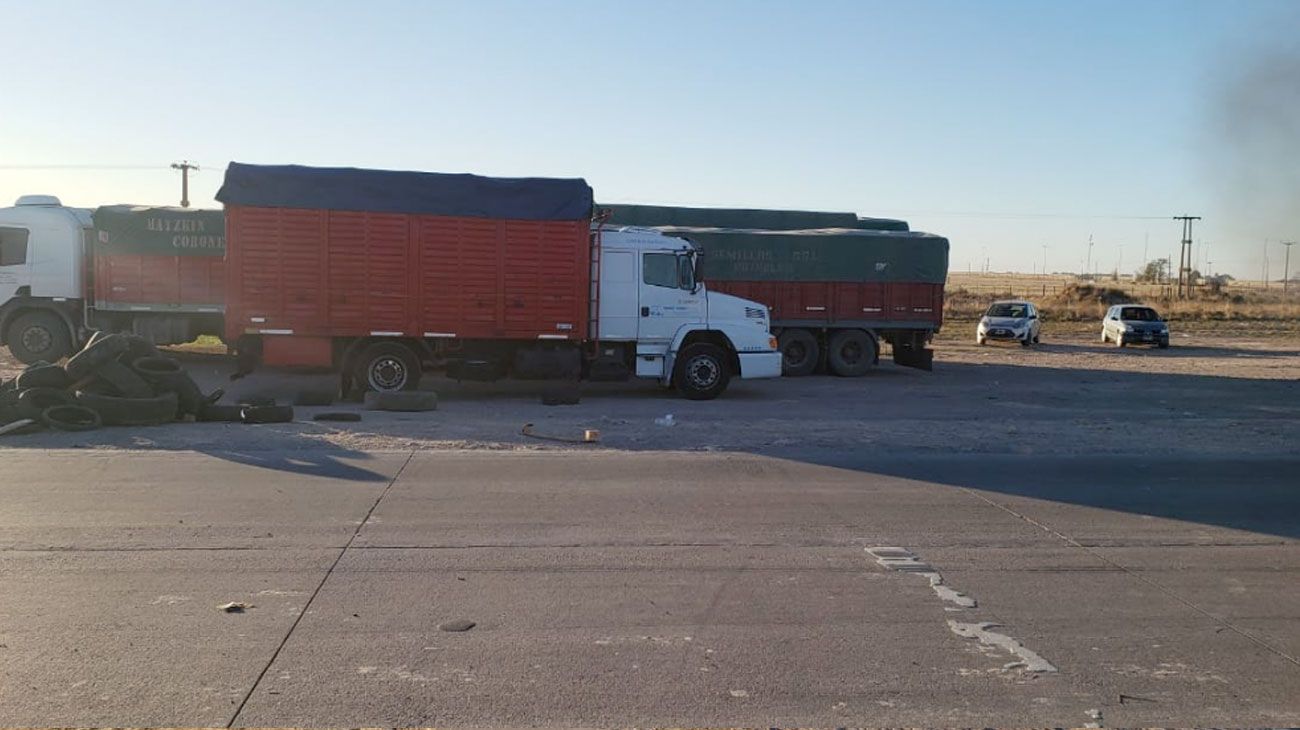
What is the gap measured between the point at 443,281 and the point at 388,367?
1.70m

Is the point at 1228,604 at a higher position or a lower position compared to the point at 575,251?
lower

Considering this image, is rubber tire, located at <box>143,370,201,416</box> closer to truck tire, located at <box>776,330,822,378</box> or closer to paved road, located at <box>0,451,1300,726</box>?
paved road, located at <box>0,451,1300,726</box>

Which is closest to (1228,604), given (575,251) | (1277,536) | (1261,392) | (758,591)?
(1277,536)

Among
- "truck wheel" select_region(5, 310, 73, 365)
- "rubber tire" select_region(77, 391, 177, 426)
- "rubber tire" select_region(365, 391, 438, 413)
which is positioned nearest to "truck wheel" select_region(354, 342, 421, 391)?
"rubber tire" select_region(365, 391, 438, 413)

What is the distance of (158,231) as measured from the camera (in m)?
21.5

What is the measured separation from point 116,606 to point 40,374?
27.9ft

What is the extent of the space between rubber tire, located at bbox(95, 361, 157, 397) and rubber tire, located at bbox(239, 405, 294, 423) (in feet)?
4.03

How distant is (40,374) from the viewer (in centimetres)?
1297

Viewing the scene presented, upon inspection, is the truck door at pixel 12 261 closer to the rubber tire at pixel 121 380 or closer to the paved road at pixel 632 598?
the rubber tire at pixel 121 380

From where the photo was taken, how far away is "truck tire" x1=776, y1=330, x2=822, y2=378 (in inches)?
979

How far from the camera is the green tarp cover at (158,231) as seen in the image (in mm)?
21422

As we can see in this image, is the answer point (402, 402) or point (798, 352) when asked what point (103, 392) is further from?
point (798, 352)

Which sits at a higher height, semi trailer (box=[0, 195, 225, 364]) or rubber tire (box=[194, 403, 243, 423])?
semi trailer (box=[0, 195, 225, 364])

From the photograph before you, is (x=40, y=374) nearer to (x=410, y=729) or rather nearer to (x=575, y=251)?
(x=575, y=251)
